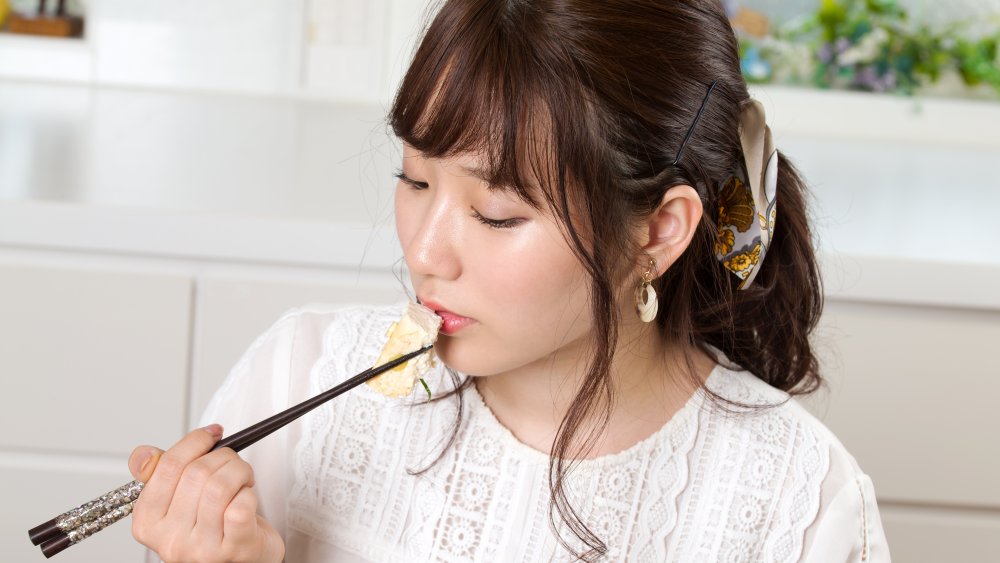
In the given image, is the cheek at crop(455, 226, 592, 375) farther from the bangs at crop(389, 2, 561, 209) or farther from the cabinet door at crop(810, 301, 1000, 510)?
the cabinet door at crop(810, 301, 1000, 510)

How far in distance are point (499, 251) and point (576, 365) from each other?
0.59 feet

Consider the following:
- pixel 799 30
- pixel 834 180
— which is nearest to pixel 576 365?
pixel 834 180

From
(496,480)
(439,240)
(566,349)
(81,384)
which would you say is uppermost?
(439,240)

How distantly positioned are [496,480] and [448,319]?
0.64 ft

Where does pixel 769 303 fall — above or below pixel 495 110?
below

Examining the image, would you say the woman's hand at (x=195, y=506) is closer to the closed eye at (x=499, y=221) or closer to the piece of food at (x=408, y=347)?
the piece of food at (x=408, y=347)

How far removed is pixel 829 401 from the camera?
1295 mm

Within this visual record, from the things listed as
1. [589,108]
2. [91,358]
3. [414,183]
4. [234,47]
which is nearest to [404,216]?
[414,183]

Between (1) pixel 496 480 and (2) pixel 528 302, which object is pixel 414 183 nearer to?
(2) pixel 528 302

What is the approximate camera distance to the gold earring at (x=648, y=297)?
823mm

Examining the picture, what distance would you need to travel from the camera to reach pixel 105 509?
71 centimetres

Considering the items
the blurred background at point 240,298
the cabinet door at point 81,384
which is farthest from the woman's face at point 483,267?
the cabinet door at point 81,384

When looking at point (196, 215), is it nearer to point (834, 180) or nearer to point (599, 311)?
point (599, 311)

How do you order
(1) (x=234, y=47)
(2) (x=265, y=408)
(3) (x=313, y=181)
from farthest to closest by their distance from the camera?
(1) (x=234, y=47) < (3) (x=313, y=181) < (2) (x=265, y=408)
